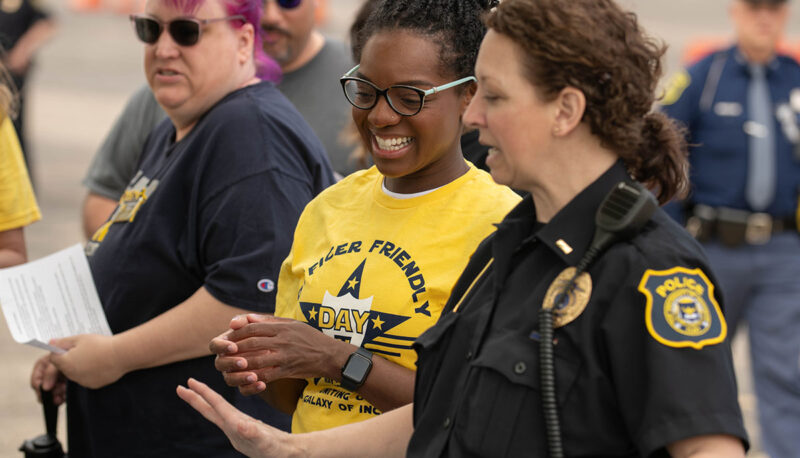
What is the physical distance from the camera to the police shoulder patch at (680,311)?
1.73 m

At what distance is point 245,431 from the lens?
2.12 metres

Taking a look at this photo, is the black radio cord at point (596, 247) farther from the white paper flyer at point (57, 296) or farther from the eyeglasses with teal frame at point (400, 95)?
the white paper flyer at point (57, 296)

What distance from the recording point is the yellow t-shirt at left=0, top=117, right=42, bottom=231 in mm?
3379

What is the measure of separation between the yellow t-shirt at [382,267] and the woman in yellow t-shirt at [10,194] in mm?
1268

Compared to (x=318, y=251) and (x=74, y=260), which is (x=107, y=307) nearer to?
(x=74, y=260)

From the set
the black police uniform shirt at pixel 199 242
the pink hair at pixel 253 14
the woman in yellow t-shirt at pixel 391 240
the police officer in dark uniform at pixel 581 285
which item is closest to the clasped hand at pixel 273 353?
the woman in yellow t-shirt at pixel 391 240

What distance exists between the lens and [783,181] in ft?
18.6

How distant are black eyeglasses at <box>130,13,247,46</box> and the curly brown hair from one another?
1.35 metres

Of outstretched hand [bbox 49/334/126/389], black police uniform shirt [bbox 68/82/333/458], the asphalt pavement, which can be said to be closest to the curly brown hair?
the asphalt pavement

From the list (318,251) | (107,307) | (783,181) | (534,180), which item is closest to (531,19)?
(534,180)

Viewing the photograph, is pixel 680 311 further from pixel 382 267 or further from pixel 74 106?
pixel 74 106

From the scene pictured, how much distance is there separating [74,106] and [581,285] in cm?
1368

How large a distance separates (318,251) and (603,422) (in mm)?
938

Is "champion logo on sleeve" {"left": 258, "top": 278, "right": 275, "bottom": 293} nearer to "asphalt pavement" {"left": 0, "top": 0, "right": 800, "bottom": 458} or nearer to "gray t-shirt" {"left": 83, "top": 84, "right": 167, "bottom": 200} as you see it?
"asphalt pavement" {"left": 0, "top": 0, "right": 800, "bottom": 458}
